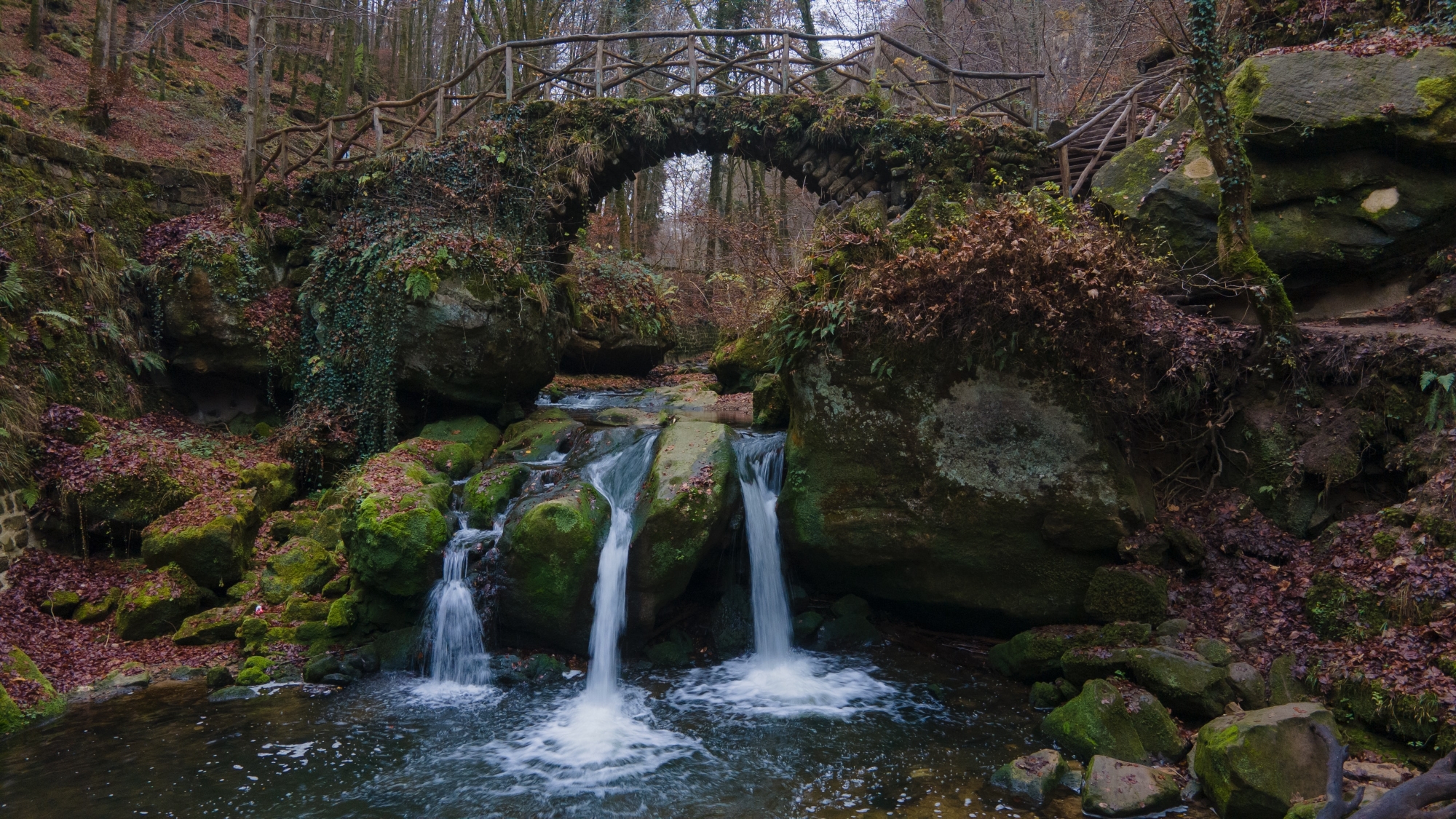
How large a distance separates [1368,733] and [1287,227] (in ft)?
17.4

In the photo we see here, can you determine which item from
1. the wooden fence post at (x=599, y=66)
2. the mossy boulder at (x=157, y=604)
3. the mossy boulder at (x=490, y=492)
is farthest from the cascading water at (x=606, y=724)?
the wooden fence post at (x=599, y=66)

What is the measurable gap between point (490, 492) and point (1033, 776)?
6580 millimetres

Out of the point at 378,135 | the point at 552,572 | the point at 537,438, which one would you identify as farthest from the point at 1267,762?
the point at 378,135

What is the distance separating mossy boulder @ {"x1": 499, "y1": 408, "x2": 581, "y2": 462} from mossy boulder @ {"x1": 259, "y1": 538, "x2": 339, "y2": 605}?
8.60 ft

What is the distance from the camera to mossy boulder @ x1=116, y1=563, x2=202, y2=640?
26.4 ft

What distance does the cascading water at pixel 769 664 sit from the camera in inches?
276

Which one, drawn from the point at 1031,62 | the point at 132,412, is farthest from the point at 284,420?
the point at 1031,62

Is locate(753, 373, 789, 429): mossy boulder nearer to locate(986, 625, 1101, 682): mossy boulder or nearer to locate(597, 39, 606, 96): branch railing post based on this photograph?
locate(986, 625, 1101, 682): mossy boulder

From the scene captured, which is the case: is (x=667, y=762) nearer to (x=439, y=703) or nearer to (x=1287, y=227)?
(x=439, y=703)

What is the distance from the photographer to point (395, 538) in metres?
7.81

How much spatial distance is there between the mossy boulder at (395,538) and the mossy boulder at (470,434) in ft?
7.90

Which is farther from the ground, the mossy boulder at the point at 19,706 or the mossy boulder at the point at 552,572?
the mossy boulder at the point at 552,572

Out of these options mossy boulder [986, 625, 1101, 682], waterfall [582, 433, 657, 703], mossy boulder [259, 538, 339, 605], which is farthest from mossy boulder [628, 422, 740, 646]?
mossy boulder [259, 538, 339, 605]

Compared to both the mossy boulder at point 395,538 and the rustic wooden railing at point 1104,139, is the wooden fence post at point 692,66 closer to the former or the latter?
the rustic wooden railing at point 1104,139
